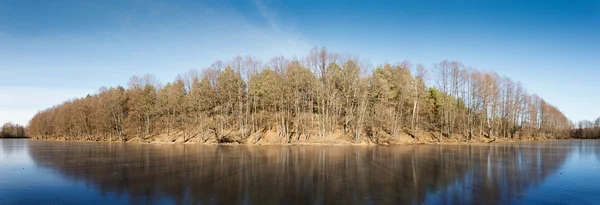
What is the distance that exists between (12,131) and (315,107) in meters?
163

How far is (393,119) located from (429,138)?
8779 millimetres

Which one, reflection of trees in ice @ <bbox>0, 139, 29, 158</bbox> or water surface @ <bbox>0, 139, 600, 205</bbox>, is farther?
reflection of trees in ice @ <bbox>0, 139, 29, 158</bbox>

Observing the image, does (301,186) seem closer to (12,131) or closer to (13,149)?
(13,149)

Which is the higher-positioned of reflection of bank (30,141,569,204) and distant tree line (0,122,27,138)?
reflection of bank (30,141,569,204)

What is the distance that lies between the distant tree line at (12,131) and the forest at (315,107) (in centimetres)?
10068

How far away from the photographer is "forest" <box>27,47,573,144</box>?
58.3m

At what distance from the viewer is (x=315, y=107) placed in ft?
214

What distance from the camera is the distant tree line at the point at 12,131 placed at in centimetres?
14574

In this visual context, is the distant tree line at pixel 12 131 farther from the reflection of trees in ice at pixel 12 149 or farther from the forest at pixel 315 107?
the reflection of trees in ice at pixel 12 149

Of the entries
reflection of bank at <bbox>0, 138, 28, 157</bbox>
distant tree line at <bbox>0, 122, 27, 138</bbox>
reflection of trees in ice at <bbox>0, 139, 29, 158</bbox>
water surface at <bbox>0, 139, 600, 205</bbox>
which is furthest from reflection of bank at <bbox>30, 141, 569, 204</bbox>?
distant tree line at <bbox>0, 122, 27, 138</bbox>

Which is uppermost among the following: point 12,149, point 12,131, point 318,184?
point 318,184

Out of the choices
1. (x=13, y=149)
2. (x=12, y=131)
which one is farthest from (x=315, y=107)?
(x=12, y=131)

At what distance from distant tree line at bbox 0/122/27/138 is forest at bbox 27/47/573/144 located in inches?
3964

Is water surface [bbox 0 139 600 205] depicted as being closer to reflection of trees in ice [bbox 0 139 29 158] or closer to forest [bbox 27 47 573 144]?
reflection of trees in ice [bbox 0 139 29 158]
